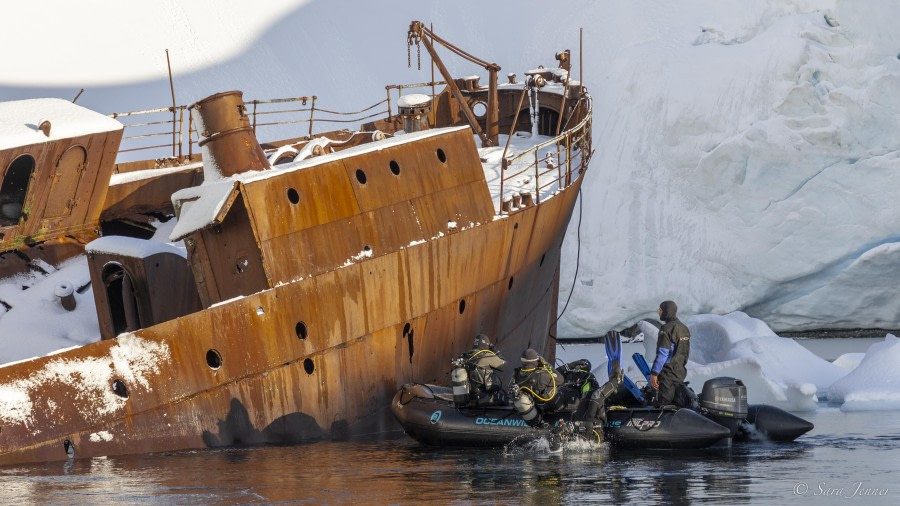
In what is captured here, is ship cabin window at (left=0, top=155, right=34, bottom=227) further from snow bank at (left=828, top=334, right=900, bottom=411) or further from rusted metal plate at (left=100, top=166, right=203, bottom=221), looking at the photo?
snow bank at (left=828, top=334, right=900, bottom=411)

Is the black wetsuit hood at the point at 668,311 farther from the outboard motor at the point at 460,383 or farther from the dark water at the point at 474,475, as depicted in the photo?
the outboard motor at the point at 460,383

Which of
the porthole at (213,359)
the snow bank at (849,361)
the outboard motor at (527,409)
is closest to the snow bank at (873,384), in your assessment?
the snow bank at (849,361)

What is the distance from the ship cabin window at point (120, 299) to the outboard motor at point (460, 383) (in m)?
3.70

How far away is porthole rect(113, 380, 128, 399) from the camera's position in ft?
38.1

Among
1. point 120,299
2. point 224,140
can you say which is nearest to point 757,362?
point 224,140

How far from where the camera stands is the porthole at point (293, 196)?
12.4 meters

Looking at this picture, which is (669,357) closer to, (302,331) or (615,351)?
(615,351)

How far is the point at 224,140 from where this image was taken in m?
13.9

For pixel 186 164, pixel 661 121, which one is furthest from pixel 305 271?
pixel 661 121

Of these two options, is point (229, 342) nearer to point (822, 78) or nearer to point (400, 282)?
point (400, 282)

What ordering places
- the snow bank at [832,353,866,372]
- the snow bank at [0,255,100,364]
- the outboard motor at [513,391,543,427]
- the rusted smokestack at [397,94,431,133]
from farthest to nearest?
1. the snow bank at [832,353,866,372]
2. the rusted smokestack at [397,94,431,133]
3. the snow bank at [0,255,100,364]
4. the outboard motor at [513,391,543,427]

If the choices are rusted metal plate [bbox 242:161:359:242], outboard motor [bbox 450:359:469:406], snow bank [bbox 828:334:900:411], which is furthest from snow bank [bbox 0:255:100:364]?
snow bank [bbox 828:334:900:411]

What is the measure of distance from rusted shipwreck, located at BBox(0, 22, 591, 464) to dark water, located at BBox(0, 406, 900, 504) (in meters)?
0.43

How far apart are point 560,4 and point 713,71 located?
1304 cm
